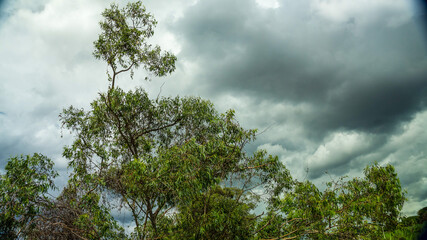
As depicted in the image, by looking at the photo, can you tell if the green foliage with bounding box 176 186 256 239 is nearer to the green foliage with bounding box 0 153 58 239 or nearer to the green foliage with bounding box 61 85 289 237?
the green foliage with bounding box 61 85 289 237

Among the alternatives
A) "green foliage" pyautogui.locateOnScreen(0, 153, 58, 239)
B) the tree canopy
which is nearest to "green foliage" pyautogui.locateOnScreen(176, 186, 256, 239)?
the tree canopy

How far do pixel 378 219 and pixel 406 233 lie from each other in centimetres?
271

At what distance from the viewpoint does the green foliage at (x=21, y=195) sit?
7.61 m

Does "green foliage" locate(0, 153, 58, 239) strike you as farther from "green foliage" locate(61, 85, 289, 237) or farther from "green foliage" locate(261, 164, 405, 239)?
"green foliage" locate(261, 164, 405, 239)

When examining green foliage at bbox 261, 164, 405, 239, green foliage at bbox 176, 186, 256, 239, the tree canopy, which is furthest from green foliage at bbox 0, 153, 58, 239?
green foliage at bbox 261, 164, 405, 239

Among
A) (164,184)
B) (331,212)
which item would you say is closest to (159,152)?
(164,184)

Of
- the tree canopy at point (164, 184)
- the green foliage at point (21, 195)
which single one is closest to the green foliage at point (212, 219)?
the tree canopy at point (164, 184)

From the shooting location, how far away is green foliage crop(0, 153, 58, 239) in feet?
25.0

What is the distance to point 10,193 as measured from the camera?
7.68m

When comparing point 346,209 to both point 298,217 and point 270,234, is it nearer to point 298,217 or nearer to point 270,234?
point 298,217

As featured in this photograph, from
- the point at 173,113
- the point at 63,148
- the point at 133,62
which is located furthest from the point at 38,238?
the point at 133,62

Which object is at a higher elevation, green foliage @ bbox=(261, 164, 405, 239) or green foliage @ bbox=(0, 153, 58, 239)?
green foliage @ bbox=(0, 153, 58, 239)

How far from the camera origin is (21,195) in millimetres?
7816

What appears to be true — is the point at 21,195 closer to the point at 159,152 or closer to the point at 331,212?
the point at 159,152
